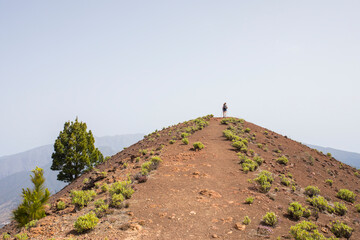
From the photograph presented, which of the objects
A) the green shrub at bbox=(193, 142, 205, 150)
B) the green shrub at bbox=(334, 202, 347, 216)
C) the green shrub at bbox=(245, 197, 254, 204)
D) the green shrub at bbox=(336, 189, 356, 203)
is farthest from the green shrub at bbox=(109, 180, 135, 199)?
the green shrub at bbox=(336, 189, 356, 203)

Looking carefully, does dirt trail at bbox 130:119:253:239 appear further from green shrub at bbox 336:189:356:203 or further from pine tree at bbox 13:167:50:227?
green shrub at bbox 336:189:356:203

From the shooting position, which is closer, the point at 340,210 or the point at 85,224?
the point at 85,224

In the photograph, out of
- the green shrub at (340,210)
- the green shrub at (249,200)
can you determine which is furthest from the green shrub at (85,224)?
the green shrub at (340,210)

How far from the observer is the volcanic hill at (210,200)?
9.66 meters

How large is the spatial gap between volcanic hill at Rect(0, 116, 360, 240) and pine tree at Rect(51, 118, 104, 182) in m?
16.2

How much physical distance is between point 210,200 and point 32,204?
10.2 meters

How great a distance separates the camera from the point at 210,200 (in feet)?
40.8

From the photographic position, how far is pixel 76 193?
Answer: 13.3 metres

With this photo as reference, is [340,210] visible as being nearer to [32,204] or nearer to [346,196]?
[346,196]

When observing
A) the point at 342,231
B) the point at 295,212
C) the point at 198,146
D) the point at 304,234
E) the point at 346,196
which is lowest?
the point at 346,196

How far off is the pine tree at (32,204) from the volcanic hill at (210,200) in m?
0.60

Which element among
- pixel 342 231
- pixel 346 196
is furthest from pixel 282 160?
pixel 342 231

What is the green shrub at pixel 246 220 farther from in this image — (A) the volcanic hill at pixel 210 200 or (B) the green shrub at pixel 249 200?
(B) the green shrub at pixel 249 200

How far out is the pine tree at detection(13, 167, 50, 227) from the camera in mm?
12188
